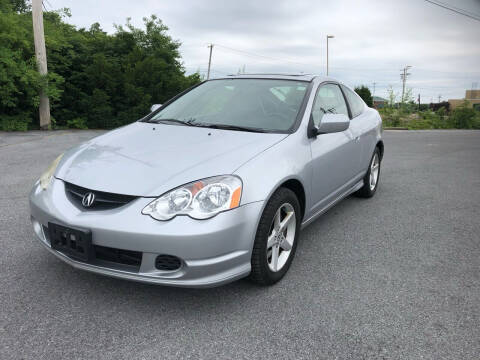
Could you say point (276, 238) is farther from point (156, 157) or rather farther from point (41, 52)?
point (41, 52)

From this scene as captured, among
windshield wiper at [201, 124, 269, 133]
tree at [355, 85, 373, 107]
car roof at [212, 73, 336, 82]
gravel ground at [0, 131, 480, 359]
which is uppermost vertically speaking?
tree at [355, 85, 373, 107]

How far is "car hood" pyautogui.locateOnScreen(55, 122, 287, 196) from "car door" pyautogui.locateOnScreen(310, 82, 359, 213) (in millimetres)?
508

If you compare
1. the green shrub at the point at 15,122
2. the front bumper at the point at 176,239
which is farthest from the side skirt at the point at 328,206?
the green shrub at the point at 15,122

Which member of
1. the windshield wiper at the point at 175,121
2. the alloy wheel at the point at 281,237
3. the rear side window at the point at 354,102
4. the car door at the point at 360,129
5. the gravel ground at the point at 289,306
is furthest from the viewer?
the rear side window at the point at 354,102

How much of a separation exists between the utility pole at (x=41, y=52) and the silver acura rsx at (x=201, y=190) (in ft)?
30.5

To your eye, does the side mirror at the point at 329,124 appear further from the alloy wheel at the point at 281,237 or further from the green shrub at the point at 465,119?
the green shrub at the point at 465,119

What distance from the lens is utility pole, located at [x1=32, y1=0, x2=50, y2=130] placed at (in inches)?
434

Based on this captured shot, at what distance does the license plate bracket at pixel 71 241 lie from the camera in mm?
2328

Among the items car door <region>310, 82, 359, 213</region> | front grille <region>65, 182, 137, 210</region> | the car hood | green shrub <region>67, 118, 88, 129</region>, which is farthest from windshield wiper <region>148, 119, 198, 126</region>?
green shrub <region>67, 118, 88, 129</region>

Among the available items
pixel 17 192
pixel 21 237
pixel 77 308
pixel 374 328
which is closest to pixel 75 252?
pixel 77 308

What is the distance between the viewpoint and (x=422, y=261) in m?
3.34

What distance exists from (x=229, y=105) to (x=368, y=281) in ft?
6.01

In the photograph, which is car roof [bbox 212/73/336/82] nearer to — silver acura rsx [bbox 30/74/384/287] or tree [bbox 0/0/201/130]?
silver acura rsx [bbox 30/74/384/287]

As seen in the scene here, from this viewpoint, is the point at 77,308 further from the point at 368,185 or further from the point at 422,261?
the point at 368,185
